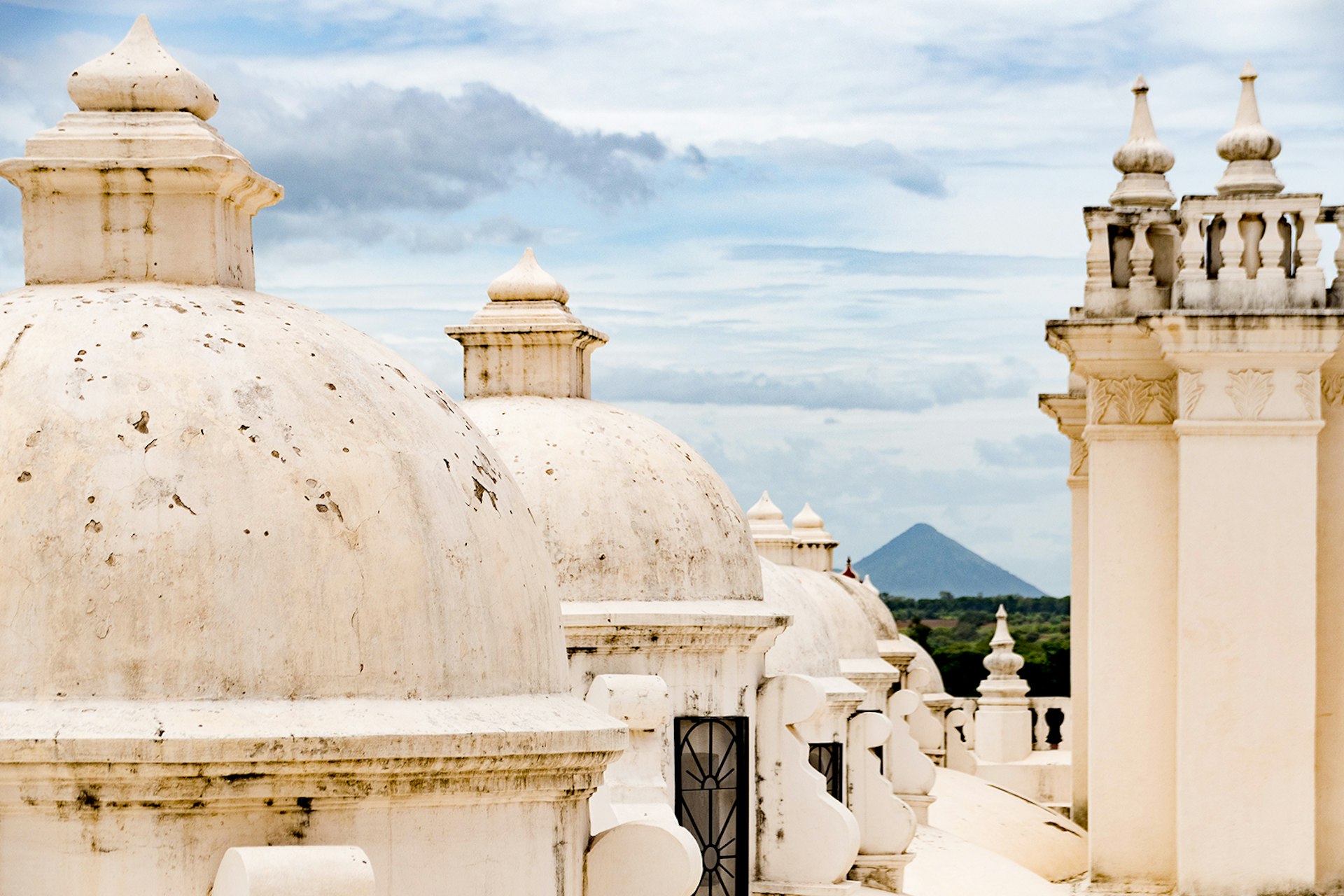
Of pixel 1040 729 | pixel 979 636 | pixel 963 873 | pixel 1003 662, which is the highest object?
pixel 1003 662

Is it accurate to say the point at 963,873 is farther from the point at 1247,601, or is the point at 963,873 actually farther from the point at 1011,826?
the point at 1247,601

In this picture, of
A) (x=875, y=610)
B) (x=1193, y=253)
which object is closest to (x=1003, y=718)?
(x=875, y=610)

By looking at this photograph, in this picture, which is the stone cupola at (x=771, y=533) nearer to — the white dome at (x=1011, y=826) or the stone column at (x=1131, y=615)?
the white dome at (x=1011, y=826)

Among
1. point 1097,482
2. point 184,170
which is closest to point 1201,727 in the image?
point 1097,482

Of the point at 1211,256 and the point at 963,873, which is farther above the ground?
the point at 1211,256

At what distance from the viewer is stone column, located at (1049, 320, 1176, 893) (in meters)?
16.3

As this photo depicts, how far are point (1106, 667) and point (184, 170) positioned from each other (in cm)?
1092

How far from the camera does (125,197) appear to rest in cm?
720

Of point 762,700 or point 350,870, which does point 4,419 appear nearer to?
point 350,870

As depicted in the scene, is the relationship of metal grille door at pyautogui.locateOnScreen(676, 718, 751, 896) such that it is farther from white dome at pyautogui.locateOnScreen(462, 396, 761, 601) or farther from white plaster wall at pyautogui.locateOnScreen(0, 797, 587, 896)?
white plaster wall at pyautogui.locateOnScreen(0, 797, 587, 896)

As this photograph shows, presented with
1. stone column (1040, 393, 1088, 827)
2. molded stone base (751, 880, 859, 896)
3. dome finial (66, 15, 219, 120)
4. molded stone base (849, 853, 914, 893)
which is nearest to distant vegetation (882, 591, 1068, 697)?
stone column (1040, 393, 1088, 827)

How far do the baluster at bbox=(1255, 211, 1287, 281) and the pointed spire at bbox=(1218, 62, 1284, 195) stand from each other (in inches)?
12.2

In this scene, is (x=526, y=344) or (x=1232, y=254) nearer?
(x=526, y=344)

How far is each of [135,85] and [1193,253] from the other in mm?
10253
